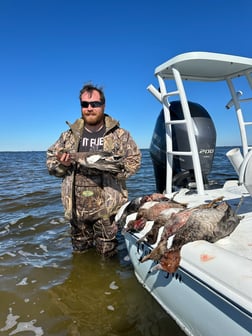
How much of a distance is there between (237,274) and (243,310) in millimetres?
191

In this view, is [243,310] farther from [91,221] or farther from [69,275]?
[69,275]

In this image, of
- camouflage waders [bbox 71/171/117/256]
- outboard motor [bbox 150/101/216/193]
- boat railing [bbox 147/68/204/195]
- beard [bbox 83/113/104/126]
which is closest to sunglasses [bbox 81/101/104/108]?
beard [bbox 83/113/104/126]

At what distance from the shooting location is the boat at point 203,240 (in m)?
1.67

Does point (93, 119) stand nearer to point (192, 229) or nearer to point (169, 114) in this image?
point (169, 114)

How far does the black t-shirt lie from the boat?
885mm

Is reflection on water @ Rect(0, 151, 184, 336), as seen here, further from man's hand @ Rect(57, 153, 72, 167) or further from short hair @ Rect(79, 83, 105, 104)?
short hair @ Rect(79, 83, 105, 104)

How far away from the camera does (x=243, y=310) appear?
1501mm

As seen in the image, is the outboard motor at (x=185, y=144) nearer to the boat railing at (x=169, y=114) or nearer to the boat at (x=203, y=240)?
the boat at (x=203, y=240)

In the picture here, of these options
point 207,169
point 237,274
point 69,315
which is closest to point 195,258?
point 237,274

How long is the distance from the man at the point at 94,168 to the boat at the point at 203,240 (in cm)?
40

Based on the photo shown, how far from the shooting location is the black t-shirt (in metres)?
3.81

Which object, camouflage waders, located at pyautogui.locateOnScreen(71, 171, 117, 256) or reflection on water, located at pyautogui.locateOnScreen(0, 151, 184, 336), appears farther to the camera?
camouflage waders, located at pyautogui.locateOnScreen(71, 171, 117, 256)

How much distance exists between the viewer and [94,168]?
11.9 feet

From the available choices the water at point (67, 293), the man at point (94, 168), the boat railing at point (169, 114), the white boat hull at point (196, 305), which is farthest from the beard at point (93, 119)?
the water at point (67, 293)
